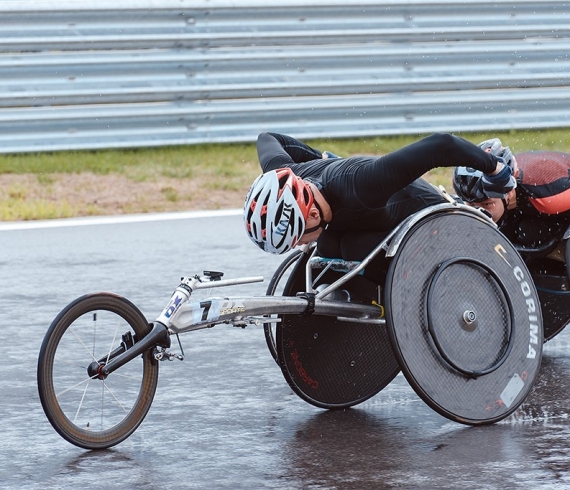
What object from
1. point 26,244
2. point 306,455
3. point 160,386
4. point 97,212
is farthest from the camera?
point 97,212

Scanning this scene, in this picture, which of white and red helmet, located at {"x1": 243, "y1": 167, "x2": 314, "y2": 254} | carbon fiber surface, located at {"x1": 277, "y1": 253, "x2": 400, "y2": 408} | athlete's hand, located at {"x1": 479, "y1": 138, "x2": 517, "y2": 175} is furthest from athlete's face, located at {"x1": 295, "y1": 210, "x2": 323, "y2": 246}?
athlete's hand, located at {"x1": 479, "y1": 138, "x2": 517, "y2": 175}

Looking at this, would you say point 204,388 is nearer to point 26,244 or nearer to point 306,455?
point 306,455

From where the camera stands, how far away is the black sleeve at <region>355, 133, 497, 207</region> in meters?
5.61

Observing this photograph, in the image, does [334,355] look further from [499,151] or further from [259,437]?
[499,151]

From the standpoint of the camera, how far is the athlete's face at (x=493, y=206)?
6.60m

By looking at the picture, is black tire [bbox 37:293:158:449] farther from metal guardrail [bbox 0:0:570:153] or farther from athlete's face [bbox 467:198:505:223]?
metal guardrail [bbox 0:0:570:153]

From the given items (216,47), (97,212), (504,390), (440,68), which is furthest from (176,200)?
(504,390)

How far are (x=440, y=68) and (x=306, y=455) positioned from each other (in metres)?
8.18

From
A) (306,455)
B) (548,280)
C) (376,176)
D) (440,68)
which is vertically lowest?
(306,455)

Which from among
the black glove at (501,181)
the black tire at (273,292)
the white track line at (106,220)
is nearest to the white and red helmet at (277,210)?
the black tire at (273,292)

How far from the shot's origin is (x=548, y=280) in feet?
22.7

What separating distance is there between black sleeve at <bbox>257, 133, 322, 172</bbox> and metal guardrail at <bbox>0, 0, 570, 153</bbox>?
580 cm

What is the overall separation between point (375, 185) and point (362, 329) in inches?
33.3

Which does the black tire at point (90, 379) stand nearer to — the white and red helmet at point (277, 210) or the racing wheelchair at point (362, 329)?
the racing wheelchair at point (362, 329)
